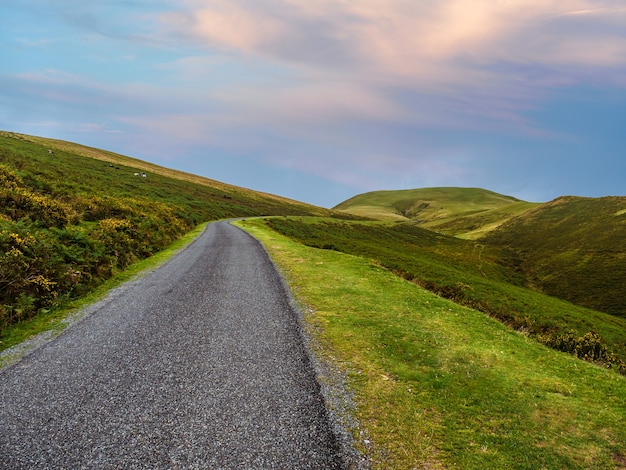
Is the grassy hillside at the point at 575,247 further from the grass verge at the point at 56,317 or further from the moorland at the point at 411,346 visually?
the grass verge at the point at 56,317

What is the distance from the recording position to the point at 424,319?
1373 centimetres

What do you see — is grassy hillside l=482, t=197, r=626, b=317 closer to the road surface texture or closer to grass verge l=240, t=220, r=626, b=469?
grass verge l=240, t=220, r=626, b=469

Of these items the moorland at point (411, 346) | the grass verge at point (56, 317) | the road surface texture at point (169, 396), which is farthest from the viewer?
the grass verge at point (56, 317)

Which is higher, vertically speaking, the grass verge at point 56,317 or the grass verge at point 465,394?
the grass verge at point 465,394

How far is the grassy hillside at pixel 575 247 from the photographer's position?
62.2 m

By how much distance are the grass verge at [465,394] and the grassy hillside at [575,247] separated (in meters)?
59.4

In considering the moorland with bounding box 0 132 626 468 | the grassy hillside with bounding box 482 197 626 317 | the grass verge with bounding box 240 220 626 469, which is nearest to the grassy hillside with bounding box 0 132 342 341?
the moorland with bounding box 0 132 626 468

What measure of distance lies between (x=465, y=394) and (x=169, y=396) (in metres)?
7.13

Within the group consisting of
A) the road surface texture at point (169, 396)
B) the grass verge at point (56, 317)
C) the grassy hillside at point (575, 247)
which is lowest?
the grass verge at point (56, 317)

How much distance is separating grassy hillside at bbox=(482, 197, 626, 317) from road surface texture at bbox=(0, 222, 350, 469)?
66.2 meters

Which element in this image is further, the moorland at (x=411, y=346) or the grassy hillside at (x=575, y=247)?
the grassy hillside at (x=575, y=247)

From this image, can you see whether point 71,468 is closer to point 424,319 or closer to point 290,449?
point 290,449

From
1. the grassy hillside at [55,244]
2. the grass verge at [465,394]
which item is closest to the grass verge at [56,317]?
the grassy hillside at [55,244]

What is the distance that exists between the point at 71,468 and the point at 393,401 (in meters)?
6.31
